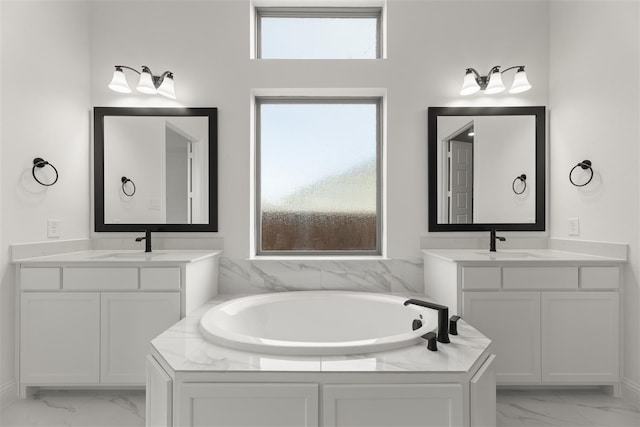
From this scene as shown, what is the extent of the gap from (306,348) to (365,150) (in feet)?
5.97

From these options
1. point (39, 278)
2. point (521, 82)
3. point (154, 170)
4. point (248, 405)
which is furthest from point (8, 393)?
point (521, 82)

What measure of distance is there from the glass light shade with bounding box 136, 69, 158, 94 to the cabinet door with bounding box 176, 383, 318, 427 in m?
2.01

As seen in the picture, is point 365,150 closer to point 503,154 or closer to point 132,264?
point 503,154

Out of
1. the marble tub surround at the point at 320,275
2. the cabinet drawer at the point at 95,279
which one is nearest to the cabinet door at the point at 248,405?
the cabinet drawer at the point at 95,279

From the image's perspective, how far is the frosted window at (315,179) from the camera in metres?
2.80

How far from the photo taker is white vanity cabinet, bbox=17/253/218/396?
2016mm

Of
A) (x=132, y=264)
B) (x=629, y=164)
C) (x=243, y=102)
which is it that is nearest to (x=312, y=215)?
(x=243, y=102)

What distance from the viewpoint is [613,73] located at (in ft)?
6.88

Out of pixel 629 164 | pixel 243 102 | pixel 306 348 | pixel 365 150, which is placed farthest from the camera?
pixel 365 150

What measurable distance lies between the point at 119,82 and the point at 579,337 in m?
3.28

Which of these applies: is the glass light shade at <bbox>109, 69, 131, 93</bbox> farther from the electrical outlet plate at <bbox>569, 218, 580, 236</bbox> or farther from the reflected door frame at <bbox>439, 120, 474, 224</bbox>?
the electrical outlet plate at <bbox>569, 218, 580, 236</bbox>

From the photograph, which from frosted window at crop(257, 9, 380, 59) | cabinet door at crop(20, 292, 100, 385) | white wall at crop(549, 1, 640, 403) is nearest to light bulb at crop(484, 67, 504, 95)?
white wall at crop(549, 1, 640, 403)

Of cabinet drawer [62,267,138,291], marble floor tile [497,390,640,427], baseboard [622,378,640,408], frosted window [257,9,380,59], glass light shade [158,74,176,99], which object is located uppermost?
frosted window [257,9,380,59]

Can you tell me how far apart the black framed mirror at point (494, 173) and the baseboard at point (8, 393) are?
280cm
